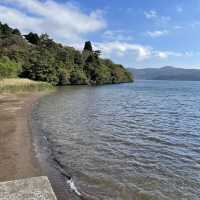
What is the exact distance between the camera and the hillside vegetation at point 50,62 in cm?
6500

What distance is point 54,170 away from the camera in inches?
376

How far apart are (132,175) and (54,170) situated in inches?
114

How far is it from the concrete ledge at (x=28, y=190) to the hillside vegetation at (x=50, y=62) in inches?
1836

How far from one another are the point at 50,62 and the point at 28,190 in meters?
66.7

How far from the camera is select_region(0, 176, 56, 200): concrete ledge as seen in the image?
5798 mm

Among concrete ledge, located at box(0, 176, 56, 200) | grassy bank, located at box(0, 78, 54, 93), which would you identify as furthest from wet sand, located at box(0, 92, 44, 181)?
grassy bank, located at box(0, 78, 54, 93)

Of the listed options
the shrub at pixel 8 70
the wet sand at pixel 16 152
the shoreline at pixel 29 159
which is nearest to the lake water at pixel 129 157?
the shoreline at pixel 29 159

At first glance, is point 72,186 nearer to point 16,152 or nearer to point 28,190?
point 28,190

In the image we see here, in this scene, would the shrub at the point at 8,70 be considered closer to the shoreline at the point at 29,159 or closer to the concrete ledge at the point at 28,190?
the shoreline at the point at 29,159

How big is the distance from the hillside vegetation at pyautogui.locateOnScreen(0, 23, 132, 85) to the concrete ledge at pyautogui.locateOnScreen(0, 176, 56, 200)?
4664 centimetres

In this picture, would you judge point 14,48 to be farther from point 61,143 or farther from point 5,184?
point 5,184

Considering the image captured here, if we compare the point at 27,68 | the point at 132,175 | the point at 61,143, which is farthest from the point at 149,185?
the point at 27,68

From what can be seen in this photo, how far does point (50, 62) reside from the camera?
70562 millimetres

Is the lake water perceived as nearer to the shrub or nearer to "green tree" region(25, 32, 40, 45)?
the shrub
